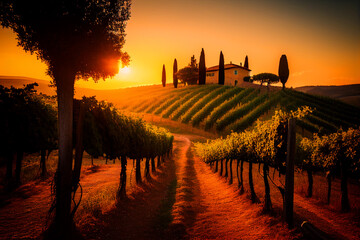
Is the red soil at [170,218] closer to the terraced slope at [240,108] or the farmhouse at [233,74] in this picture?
the terraced slope at [240,108]

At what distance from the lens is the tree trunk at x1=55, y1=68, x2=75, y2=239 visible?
293 inches

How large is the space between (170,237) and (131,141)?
24.9 ft

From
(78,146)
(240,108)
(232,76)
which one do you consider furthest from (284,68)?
(78,146)

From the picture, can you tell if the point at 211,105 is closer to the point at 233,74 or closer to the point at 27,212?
the point at 233,74

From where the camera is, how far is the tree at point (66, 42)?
6457 mm

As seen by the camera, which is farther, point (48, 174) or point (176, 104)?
point (176, 104)

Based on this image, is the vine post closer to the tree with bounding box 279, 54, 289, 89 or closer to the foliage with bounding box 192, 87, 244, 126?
the foliage with bounding box 192, 87, 244, 126

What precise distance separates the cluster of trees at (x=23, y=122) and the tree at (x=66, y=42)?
4390 millimetres

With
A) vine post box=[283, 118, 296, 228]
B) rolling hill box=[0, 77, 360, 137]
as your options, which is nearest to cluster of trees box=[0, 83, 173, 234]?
vine post box=[283, 118, 296, 228]

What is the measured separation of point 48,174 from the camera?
715 inches

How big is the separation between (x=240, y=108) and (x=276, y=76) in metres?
28.4

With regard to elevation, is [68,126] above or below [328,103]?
below

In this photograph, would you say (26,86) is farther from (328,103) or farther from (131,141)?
(328,103)

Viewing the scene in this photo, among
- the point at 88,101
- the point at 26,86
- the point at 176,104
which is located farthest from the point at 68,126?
the point at 176,104
